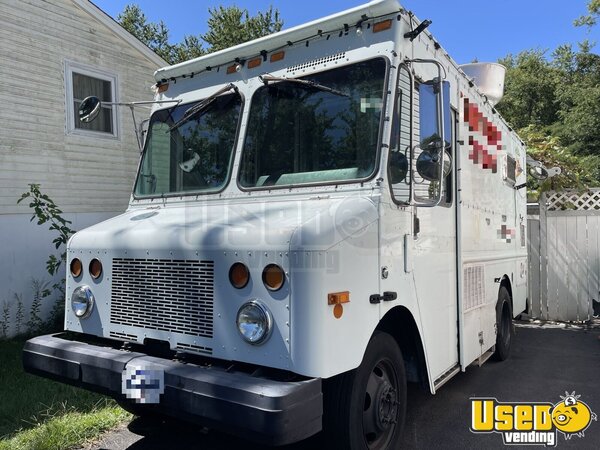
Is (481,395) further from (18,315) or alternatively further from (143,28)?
(143,28)

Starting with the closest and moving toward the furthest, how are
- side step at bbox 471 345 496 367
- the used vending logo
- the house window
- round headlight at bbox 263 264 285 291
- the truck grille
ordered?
round headlight at bbox 263 264 285 291, the truck grille, the used vending logo, side step at bbox 471 345 496 367, the house window

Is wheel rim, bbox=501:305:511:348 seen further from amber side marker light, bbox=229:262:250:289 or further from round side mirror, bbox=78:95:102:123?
round side mirror, bbox=78:95:102:123

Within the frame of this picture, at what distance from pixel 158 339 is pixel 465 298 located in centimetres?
270

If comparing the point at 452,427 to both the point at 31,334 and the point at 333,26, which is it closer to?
the point at 333,26

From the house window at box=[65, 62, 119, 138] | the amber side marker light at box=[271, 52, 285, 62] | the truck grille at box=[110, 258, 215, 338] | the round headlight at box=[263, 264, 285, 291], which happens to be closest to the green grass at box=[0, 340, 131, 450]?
the truck grille at box=[110, 258, 215, 338]

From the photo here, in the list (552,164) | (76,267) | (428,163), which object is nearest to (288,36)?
(428,163)

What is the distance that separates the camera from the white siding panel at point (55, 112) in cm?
782

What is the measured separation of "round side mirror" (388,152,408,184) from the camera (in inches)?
126

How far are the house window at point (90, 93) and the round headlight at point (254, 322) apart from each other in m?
7.17

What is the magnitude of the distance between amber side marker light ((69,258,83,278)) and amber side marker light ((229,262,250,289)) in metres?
1.42

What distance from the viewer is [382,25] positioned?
11.0ft

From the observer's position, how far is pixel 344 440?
2828mm

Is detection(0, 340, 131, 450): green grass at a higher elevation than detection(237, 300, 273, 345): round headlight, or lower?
lower

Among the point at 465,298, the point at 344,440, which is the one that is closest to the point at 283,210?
the point at 344,440
